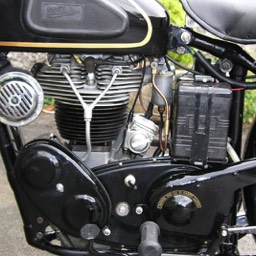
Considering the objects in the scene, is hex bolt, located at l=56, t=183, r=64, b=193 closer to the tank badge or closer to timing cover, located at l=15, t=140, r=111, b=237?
timing cover, located at l=15, t=140, r=111, b=237

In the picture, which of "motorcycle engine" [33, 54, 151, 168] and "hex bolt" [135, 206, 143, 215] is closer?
"motorcycle engine" [33, 54, 151, 168]

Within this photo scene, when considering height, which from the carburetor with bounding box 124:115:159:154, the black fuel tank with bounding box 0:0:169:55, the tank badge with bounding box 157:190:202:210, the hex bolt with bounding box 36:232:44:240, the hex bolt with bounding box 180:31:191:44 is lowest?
the hex bolt with bounding box 36:232:44:240

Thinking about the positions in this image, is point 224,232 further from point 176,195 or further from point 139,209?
point 139,209

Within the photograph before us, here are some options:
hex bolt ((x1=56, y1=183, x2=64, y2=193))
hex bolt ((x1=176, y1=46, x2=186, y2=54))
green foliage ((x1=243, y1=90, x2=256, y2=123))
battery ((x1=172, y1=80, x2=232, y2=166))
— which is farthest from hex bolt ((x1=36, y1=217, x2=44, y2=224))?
green foliage ((x1=243, y1=90, x2=256, y2=123))

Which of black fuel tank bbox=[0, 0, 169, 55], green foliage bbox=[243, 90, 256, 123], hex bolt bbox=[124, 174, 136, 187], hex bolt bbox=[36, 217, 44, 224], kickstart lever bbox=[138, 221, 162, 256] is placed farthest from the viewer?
green foliage bbox=[243, 90, 256, 123]

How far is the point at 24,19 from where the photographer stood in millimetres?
1938

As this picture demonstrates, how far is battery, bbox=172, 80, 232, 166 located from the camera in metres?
2.07

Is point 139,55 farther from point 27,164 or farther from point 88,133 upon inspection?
point 27,164

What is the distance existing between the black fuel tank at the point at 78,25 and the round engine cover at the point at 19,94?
0.12 meters

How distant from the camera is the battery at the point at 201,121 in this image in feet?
A: 6.80

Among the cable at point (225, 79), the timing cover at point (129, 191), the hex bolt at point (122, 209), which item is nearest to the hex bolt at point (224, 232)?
the timing cover at point (129, 191)

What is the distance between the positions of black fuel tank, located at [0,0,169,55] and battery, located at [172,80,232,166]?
262 millimetres

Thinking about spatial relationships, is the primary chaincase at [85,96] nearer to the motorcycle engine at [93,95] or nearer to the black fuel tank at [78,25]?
the motorcycle engine at [93,95]

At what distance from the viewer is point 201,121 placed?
6.88ft
